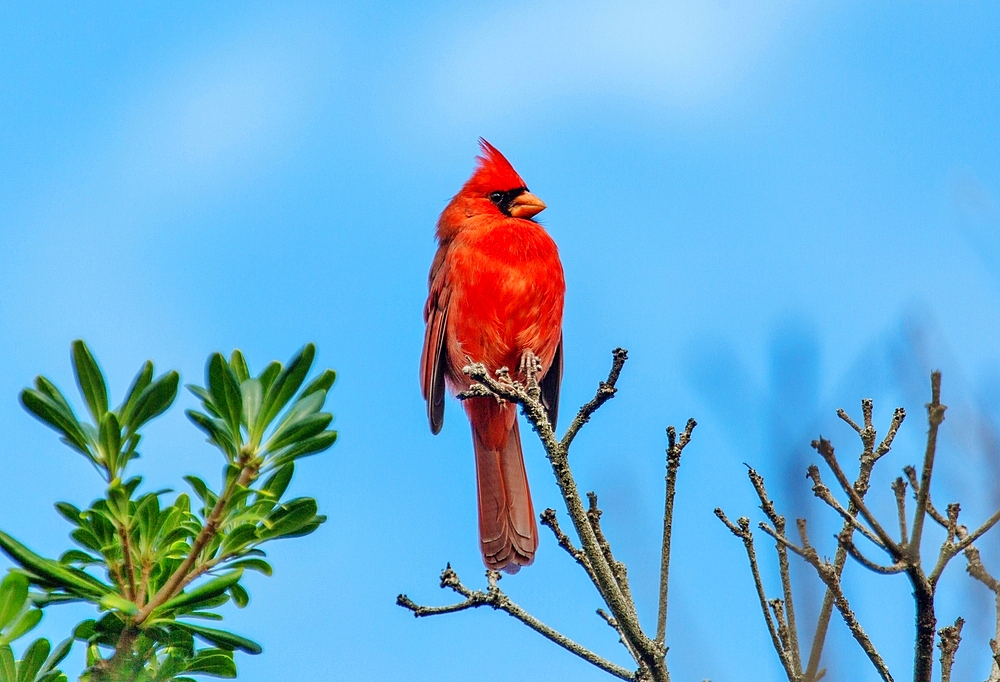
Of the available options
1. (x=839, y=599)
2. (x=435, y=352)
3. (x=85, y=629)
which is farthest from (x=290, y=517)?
(x=435, y=352)

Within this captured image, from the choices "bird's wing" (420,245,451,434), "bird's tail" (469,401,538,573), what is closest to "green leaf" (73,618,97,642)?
"bird's tail" (469,401,538,573)

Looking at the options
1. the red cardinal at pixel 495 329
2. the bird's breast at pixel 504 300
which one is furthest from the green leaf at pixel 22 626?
the bird's breast at pixel 504 300

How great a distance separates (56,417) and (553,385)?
445 cm

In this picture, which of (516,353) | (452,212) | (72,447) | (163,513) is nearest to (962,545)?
(163,513)

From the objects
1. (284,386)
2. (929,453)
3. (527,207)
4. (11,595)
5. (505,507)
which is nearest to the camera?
(11,595)

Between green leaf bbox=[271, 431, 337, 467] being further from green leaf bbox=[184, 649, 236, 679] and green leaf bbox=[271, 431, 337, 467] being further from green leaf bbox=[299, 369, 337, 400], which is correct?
green leaf bbox=[184, 649, 236, 679]

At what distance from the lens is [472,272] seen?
516 cm

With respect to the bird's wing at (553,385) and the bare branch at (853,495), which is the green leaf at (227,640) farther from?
the bird's wing at (553,385)

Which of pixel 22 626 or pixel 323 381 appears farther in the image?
pixel 323 381

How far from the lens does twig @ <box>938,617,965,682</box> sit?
6.57ft

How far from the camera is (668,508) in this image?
2156mm

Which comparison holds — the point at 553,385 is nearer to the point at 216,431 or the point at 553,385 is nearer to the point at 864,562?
the point at 864,562

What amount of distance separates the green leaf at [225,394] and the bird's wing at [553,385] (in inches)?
166

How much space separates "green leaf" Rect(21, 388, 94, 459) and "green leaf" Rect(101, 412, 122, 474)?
21 mm
